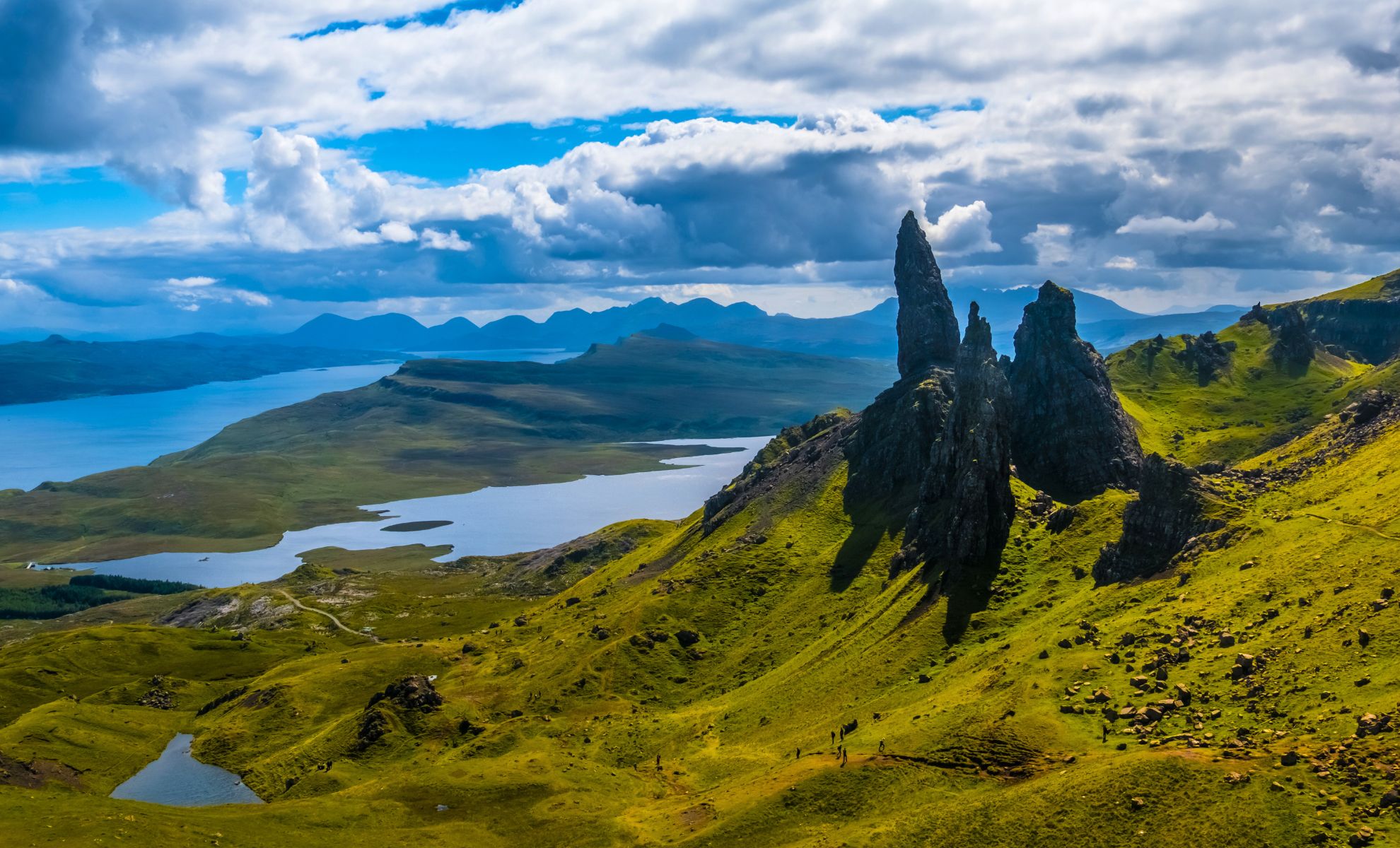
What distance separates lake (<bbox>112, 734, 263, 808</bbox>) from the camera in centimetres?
15362

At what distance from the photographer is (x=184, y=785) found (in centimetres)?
16238

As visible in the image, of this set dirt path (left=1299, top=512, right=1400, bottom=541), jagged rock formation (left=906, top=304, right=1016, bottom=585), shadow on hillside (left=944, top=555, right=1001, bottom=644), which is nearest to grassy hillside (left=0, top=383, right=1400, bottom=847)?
dirt path (left=1299, top=512, right=1400, bottom=541)

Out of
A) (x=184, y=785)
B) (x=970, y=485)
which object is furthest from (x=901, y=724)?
(x=184, y=785)

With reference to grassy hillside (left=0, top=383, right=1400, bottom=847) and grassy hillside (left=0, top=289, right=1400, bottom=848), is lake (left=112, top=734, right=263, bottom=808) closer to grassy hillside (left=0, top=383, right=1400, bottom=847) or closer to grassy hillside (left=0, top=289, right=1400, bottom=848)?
grassy hillside (left=0, top=289, right=1400, bottom=848)

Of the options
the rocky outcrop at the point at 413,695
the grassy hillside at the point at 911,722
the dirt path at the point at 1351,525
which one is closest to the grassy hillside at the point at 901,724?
the grassy hillside at the point at 911,722

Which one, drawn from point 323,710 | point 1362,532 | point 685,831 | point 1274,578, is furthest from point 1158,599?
point 323,710

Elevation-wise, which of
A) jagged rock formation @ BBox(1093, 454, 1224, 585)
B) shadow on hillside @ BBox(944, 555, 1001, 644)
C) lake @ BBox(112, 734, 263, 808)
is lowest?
lake @ BBox(112, 734, 263, 808)

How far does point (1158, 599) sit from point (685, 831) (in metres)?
62.8

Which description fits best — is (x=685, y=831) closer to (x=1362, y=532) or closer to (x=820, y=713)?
(x=820, y=713)

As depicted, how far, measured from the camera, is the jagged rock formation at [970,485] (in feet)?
525

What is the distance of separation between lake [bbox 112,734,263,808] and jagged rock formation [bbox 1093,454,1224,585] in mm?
129142

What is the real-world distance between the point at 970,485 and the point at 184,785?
135188 millimetres

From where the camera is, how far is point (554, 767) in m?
139

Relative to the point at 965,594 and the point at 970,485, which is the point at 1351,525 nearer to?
the point at 965,594
